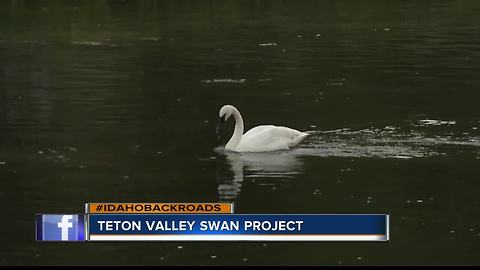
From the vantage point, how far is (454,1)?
61219 mm

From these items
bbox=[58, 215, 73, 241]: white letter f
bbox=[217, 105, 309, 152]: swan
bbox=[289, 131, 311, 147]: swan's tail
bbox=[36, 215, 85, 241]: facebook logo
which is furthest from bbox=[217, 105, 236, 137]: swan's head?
bbox=[58, 215, 73, 241]: white letter f

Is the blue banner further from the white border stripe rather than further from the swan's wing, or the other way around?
the swan's wing

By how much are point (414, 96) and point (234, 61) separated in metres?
8.69

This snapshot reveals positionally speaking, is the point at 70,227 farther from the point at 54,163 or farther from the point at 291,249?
the point at 54,163

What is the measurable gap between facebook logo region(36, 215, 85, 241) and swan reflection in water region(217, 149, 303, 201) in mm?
3592


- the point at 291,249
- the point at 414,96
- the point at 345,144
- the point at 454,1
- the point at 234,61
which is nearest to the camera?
the point at 291,249

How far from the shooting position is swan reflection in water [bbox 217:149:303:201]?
2134 cm

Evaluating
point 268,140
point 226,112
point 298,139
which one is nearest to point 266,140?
point 268,140

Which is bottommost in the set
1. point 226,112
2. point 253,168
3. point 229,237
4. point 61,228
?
point 253,168

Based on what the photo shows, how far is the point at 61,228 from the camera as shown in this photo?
56.5ft

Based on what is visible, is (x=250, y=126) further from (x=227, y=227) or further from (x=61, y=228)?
(x=227, y=227)

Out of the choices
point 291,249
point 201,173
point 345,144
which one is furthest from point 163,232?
point 345,144

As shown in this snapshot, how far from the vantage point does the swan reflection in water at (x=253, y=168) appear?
70.0 ft

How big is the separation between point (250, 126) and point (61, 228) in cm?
1070
